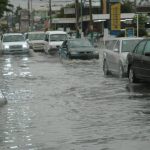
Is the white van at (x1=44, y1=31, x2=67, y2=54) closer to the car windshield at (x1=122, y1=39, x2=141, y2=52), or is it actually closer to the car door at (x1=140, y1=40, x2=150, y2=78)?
the car windshield at (x1=122, y1=39, x2=141, y2=52)

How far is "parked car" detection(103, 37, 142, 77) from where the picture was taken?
21.2 meters

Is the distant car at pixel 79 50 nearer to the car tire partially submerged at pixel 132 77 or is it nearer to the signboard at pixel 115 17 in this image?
the car tire partially submerged at pixel 132 77

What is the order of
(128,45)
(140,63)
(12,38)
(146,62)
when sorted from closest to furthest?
(146,62), (140,63), (128,45), (12,38)

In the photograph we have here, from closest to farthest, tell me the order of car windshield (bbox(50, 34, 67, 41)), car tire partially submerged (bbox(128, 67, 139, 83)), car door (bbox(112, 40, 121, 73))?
car tire partially submerged (bbox(128, 67, 139, 83)) < car door (bbox(112, 40, 121, 73)) < car windshield (bbox(50, 34, 67, 41))

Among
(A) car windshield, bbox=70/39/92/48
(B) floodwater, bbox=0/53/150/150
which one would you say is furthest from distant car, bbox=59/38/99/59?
(B) floodwater, bbox=0/53/150/150

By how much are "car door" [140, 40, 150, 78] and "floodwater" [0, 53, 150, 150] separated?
47cm

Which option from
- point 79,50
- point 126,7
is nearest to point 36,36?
point 79,50

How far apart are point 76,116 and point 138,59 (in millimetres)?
6434

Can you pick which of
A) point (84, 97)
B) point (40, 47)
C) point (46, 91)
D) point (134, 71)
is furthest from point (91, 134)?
point (40, 47)

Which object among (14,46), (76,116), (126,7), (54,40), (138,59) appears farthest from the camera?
(126,7)

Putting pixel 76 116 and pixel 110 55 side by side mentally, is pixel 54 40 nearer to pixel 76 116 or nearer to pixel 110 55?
pixel 110 55

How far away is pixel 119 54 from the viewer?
21625 mm

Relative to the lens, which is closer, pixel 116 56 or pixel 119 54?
pixel 119 54

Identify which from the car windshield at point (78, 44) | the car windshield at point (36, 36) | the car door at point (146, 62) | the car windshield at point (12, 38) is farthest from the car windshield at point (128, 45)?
the car windshield at point (36, 36)
